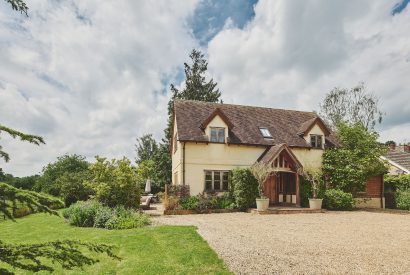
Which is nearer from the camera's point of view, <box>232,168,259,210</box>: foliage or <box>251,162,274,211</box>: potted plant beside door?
<box>251,162,274,211</box>: potted plant beside door

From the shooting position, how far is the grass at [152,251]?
7.79 metres

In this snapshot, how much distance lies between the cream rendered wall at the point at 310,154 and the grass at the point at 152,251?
14.8m

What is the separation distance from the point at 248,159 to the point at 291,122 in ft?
21.8

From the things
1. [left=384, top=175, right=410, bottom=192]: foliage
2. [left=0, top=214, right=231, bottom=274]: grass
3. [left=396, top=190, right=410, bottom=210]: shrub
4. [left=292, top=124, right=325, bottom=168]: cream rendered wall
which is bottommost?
[left=0, top=214, right=231, bottom=274]: grass

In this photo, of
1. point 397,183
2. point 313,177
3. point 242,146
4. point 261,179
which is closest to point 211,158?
point 242,146

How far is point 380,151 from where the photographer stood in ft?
83.5

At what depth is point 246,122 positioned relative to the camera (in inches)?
1039

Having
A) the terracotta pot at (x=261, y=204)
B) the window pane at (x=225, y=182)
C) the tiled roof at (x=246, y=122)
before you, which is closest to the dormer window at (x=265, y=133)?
the tiled roof at (x=246, y=122)

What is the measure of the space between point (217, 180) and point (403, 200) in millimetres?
15102

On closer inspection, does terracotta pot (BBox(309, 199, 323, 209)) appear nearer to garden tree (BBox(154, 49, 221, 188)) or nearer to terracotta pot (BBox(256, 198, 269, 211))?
terracotta pot (BBox(256, 198, 269, 211))

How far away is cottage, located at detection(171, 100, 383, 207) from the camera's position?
74.8 feet

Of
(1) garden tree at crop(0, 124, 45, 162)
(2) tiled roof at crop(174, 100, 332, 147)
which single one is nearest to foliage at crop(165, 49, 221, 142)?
(2) tiled roof at crop(174, 100, 332, 147)

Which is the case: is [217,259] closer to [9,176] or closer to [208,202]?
[9,176]

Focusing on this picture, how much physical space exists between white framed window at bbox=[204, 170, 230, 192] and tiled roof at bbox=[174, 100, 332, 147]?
96.7 inches
